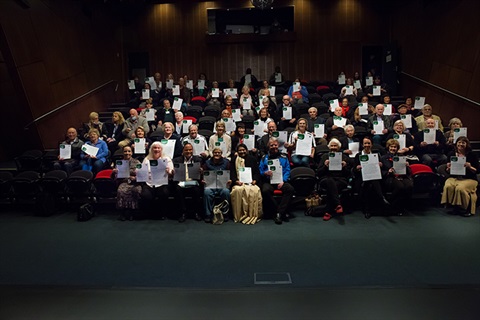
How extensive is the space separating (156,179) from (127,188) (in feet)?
1.42

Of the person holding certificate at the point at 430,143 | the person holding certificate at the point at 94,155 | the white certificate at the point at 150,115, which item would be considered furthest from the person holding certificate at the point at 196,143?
the person holding certificate at the point at 430,143

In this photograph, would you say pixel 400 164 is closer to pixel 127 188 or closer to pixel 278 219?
pixel 278 219

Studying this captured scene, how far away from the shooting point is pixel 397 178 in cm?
591

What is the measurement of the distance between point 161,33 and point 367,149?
9231 millimetres

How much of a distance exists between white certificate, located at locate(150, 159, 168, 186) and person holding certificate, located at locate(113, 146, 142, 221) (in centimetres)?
25

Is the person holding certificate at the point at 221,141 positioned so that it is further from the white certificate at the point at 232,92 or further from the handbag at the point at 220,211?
the white certificate at the point at 232,92

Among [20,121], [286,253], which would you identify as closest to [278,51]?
[20,121]

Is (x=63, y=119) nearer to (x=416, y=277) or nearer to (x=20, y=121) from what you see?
(x=20, y=121)

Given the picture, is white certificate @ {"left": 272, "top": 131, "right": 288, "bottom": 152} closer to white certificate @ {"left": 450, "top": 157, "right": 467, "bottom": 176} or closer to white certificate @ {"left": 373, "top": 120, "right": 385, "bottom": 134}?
white certificate @ {"left": 373, "top": 120, "right": 385, "bottom": 134}

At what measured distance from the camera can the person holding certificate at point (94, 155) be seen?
6.70 meters

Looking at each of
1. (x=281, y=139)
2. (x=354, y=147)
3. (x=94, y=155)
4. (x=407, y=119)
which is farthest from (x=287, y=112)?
(x=94, y=155)

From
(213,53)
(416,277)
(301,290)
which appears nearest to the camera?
(301,290)

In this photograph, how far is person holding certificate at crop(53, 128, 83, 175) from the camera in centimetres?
681

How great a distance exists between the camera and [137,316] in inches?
121
